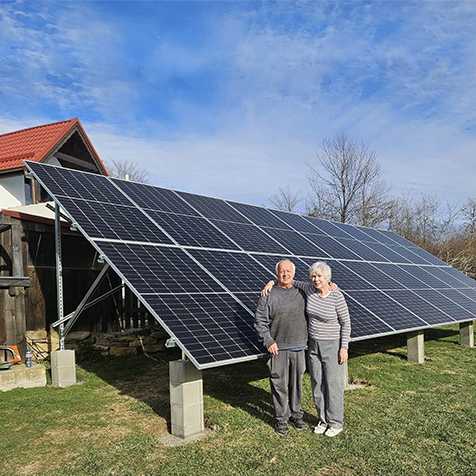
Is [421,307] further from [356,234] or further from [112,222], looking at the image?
[112,222]

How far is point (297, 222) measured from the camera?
45.3 ft

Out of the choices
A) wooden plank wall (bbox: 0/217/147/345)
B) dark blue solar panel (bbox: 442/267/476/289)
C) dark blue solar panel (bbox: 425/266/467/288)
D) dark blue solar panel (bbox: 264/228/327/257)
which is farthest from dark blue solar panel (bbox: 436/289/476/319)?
wooden plank wall (bbox: 0/217/147/345)

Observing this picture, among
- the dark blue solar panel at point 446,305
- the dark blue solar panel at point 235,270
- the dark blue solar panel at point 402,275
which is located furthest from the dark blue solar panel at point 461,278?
the dark blue solar panel at point 235,270

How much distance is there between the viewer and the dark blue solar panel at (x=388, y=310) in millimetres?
8703

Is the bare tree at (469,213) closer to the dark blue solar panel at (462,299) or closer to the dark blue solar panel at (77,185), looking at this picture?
the dark blue solar panel at (462,299)

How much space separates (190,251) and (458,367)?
21.8 ft

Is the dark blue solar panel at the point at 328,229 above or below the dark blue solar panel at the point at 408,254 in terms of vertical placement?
above

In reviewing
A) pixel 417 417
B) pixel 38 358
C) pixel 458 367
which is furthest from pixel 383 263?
pixel 38 358

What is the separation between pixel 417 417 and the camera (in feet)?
21.9

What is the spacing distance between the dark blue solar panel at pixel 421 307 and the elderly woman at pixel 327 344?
4457mm

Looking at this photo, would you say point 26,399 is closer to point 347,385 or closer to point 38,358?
point 38,358

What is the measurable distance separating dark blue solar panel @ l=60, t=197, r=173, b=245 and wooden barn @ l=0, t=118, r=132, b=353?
146cm

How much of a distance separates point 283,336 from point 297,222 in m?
8.22

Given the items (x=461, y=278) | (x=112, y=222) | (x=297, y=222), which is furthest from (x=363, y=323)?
(x=461, y=278)
